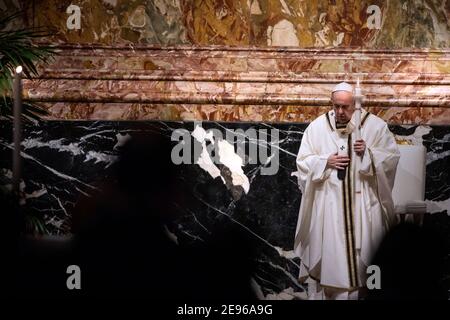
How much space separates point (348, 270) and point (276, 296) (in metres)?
0.79

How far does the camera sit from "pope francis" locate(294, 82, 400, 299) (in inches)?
317

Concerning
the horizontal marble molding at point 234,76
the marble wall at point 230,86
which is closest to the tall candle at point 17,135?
the marble wall at point 230,86

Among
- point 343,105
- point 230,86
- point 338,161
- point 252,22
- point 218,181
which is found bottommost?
point 218,181

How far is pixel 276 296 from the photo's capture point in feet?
28.2

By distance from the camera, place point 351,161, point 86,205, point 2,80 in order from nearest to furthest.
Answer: point 2,80 < point 351,161 < point 86,205

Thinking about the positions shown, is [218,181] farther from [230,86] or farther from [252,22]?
[252,22]

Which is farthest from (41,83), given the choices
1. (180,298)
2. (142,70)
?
(180,298)

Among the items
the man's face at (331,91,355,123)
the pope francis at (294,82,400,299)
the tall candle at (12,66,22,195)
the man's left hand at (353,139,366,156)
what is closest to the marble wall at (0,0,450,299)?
the pope francis at (294,82,400,299)

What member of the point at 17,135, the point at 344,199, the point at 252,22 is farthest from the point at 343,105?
the point at 17,135

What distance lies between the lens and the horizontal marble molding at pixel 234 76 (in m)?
8.97

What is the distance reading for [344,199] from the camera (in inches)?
320

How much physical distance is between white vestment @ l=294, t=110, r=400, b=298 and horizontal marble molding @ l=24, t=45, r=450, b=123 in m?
0.74

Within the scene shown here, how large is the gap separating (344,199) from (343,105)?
2.20ft

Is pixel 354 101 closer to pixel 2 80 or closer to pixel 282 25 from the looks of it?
pixel 282 25
